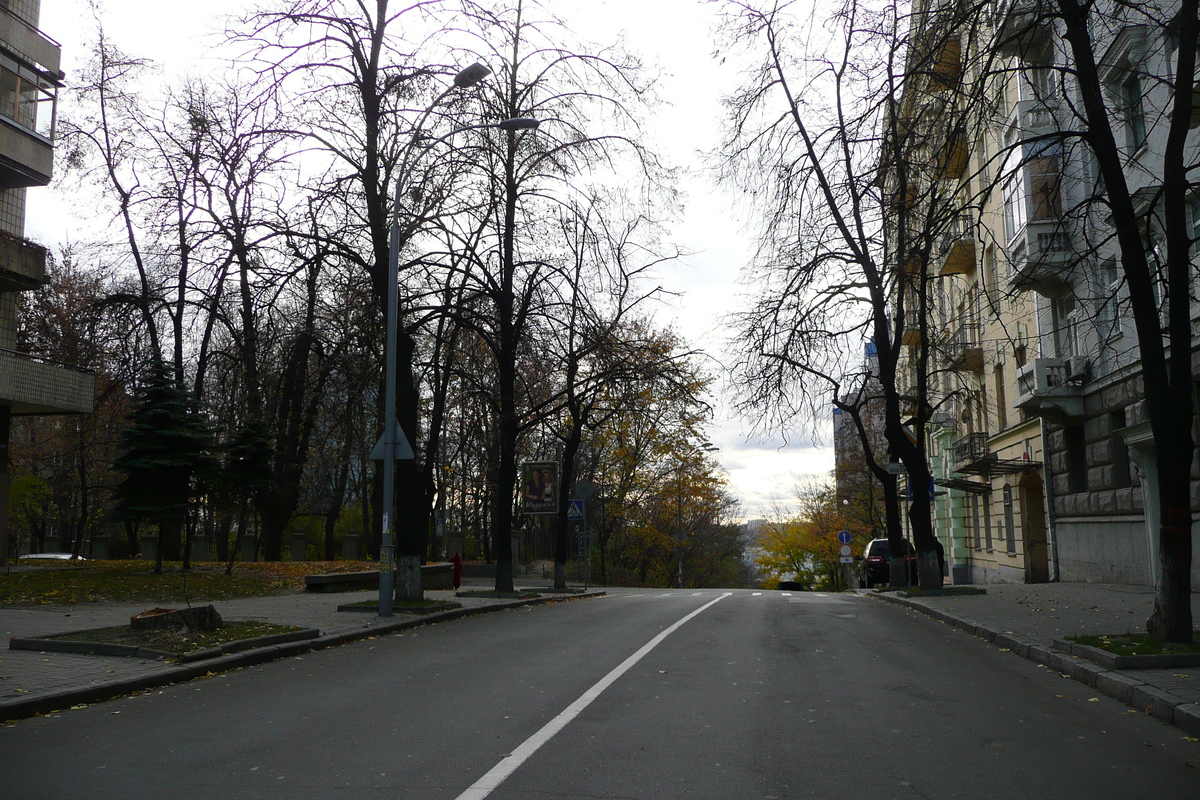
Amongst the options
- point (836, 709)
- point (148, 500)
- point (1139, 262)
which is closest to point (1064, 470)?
point (1139, 262)

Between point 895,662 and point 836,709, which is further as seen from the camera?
point 895,662

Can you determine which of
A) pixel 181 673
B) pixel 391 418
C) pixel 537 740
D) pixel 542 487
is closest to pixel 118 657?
pixel 181 673

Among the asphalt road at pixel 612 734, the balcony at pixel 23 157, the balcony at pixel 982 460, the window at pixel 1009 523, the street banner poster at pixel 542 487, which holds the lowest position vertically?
the asphalt road at pixel 612 734

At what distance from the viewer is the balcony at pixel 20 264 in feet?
84.3

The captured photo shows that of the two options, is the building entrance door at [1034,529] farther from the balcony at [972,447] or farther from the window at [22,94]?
the window at [22,94]

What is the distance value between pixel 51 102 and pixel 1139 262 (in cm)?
2622

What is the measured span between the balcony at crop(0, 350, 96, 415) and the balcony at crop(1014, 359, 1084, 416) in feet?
86.3

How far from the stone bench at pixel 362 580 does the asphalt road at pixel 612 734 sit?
41.7ft

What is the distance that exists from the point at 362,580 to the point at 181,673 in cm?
1768

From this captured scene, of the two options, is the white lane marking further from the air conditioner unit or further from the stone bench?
the air conditioner unit

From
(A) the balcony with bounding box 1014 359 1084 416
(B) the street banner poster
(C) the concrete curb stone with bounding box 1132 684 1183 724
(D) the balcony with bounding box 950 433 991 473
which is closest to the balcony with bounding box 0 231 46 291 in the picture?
(B) the street banner poster

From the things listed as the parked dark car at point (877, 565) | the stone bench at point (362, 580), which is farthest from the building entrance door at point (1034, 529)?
the stone bench at point (362, 580)

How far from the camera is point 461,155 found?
18969 mm

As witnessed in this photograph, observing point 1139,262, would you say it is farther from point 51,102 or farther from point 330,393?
point 51,102
